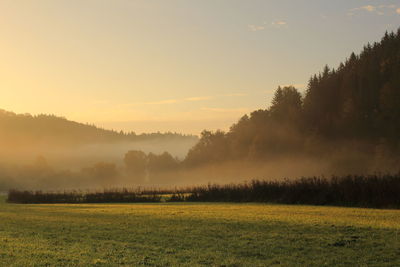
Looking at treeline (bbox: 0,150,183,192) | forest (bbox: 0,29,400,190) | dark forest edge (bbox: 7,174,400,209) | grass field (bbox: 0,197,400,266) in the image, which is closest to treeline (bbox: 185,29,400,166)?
forest (bbox: 0,29,400,190)

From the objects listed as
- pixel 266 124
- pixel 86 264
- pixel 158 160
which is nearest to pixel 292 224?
pixel 86 264

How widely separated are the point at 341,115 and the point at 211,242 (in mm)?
62911

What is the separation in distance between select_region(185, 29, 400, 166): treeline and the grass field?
4836cm

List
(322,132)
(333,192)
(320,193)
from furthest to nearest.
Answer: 1. (322,132)
2. (320,193)
3. (333,192)

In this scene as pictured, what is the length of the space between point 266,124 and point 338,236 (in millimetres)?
82509

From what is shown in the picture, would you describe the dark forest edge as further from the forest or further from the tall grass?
the forest

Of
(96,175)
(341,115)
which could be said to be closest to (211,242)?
(341,115)

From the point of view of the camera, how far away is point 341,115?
7088 cm

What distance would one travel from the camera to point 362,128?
67.4m

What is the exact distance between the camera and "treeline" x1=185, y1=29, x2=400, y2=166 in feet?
201

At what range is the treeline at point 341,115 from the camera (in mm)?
61406

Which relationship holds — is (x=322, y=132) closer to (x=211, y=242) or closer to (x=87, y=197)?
(x=87, y=197)

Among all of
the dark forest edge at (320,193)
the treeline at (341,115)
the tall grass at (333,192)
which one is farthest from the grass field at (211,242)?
the treeline at (341,115)

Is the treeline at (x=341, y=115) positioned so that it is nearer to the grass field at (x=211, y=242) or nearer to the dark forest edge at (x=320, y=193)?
the dark forest edge at (x=320, y=193)
